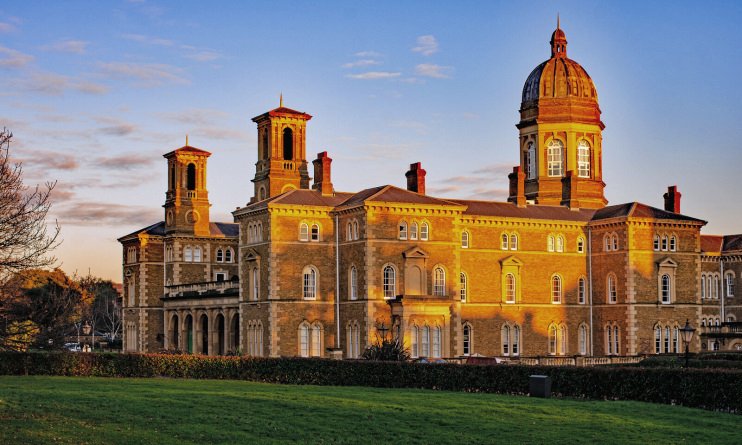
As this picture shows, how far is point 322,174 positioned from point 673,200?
27.2m

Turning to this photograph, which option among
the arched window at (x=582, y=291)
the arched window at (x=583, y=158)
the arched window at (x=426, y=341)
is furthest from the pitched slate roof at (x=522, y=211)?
the arched window at (x=426, y=341)

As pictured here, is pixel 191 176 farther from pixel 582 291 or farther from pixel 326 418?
pixel 326 418

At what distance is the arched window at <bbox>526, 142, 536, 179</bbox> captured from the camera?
86.2 m

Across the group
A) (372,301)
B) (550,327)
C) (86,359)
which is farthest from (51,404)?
(550,327)

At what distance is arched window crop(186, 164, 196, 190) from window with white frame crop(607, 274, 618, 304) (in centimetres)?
3839

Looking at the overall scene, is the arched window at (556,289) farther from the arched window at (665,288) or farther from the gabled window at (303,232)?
the gabled window at (303,232)

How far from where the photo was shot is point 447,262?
2650 inches

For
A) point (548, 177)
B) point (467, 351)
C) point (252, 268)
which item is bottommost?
point (467, 351)

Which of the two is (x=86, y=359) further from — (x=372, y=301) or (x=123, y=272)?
(x=123, y=272)

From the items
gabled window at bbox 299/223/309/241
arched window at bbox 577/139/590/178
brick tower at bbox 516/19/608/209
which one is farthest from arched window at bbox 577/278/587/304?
gabled window at bbox 299/223/309/241

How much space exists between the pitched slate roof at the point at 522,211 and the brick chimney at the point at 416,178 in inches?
155

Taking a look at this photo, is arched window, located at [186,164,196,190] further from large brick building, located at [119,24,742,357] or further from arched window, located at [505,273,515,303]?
arched window, located at [505,273,515,303]

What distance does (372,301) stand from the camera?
64875 millimetres

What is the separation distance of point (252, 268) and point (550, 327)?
71.6ft
